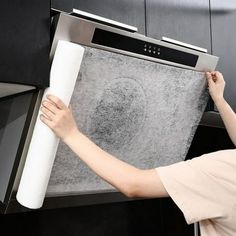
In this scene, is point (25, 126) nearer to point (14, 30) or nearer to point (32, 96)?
point (32, 96)

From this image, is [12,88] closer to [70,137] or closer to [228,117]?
[70,137]

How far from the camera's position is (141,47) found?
869mm

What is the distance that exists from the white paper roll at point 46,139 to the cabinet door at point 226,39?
71cm

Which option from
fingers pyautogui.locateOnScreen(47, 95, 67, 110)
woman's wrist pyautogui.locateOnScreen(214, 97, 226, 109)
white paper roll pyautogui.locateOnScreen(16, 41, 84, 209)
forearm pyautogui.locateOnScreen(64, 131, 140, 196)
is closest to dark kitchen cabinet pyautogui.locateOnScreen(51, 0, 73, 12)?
white paper roll pyautogui.locateOnScreen(16, 41, 84, 209)

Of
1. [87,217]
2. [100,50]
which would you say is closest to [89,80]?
[100,50]

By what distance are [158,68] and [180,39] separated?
0.70 ft

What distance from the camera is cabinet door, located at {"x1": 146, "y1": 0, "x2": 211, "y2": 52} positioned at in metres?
1.01

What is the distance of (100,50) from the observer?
808 mm

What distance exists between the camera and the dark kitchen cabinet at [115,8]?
0.80 metres

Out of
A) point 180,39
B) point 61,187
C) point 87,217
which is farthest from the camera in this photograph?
point 87,217

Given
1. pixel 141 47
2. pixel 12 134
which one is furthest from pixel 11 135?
pixel 141 47

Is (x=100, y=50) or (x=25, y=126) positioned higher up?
(x=100, y=50)

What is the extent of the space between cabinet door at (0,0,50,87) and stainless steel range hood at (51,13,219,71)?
0.04 meters

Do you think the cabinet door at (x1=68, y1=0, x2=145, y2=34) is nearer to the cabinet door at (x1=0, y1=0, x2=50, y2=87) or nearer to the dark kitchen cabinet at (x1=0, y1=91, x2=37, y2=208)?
the cabinet door at (x1=0, y1=0, x2=50, y2=87)
